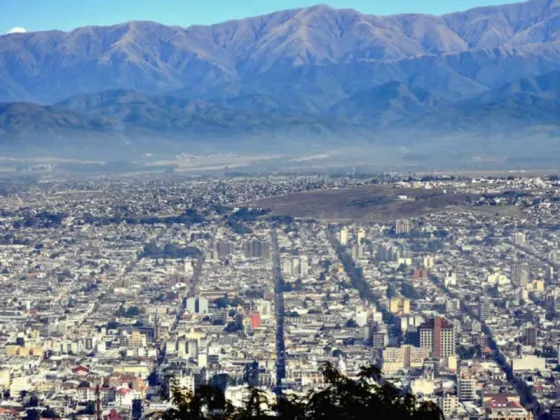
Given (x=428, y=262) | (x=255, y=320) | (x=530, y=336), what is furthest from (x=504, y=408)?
(x=428, y=262)

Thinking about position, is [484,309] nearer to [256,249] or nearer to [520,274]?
[520,274]

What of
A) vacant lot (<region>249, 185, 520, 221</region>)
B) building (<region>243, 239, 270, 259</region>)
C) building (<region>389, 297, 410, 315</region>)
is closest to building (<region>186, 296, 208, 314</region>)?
building (<region>389, 297, 410, 315</region>)

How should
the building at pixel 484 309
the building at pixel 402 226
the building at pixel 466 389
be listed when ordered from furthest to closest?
the building at pixel 402 226
the building at pixel 484 309
the building at pixel 466 389

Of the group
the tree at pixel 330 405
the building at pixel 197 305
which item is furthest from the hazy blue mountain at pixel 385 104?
the tree at pixel 330 405

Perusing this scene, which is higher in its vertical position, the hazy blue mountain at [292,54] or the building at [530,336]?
the hazy blue mountain at [292,54]

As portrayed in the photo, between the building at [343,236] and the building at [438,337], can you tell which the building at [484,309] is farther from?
the building at [343,236]

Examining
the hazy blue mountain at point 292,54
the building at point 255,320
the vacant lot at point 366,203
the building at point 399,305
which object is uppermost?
the hazy blue mountain at point 292,54
